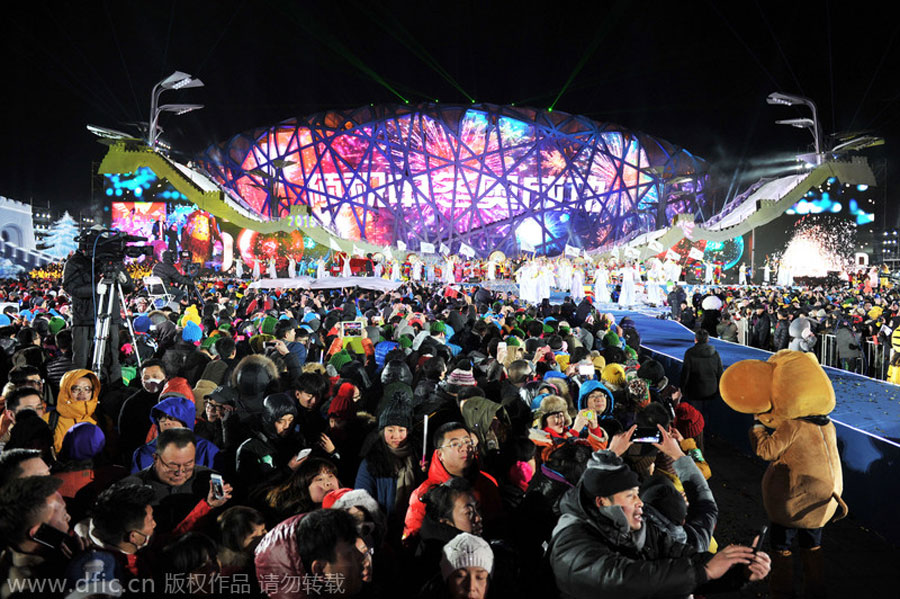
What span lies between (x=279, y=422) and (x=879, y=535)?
443 cm

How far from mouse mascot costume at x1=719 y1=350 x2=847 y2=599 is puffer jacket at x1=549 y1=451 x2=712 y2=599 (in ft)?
5.39

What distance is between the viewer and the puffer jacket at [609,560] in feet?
6.20

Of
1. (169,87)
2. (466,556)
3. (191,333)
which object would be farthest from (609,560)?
(169,87)

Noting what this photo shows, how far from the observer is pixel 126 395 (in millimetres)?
4453

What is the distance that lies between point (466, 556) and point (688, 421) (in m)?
3.33

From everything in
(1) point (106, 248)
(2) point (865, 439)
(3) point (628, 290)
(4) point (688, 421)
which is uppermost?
(1) point (106, 248)

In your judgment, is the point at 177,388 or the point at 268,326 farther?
the point at 268,326

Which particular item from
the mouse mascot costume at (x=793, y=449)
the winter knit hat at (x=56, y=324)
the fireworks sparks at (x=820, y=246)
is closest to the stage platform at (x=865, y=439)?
the mouse mascot costume at (x=793, y=449)

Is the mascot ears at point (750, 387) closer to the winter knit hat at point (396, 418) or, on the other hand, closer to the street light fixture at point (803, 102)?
the winter knit hat at point (396, 418)

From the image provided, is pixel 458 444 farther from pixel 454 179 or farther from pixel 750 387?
pixel 454 179

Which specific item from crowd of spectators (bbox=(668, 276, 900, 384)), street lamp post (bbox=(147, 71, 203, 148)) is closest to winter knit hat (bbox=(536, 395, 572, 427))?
crowd of spectators (bbox=(668, 276, 900, 384))

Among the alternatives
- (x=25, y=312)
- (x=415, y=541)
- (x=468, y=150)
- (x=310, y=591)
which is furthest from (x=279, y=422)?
(x=468, y=150)

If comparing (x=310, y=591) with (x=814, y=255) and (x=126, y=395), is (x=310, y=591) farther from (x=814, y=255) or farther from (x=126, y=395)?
(x=814, y=255)

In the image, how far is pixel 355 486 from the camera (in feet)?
10.5
